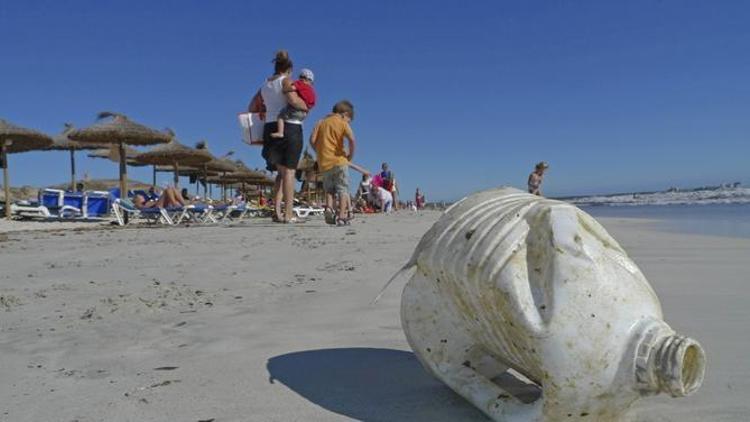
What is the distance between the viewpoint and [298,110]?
7535 millimetres

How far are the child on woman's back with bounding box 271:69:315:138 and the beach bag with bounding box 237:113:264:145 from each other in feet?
1.16

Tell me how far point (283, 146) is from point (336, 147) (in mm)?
732

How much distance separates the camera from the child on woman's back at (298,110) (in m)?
7.45

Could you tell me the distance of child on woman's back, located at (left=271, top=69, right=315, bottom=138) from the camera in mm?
7445

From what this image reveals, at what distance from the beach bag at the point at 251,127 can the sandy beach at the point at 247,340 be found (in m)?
3.02

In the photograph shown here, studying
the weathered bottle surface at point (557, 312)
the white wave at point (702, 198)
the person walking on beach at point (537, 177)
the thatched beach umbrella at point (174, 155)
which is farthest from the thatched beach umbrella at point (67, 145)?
the white wave at point (702, 198)

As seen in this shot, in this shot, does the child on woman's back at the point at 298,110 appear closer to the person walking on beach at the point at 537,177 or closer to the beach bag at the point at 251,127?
the beach bag at the point at 251,127

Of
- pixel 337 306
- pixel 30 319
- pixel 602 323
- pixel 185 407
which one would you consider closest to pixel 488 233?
pixel 602 323

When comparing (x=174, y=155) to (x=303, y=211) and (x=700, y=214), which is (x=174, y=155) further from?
(x=700, y=214)

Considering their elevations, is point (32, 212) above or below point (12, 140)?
below

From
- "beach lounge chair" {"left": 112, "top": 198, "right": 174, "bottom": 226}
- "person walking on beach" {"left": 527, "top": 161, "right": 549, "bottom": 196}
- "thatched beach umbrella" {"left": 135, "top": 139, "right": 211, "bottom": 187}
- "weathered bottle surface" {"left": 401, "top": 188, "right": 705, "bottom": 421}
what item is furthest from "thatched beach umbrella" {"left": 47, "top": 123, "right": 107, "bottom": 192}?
"weathered bottle surface" {"left": 401, "top": 188, "right": 705, "bottom": 421}

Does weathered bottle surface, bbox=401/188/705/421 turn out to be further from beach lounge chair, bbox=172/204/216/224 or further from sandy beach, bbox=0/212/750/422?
beach lounge chair, bbox=172/204/216/224

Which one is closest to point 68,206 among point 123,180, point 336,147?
point 123,180

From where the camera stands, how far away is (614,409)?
135 centimetres
